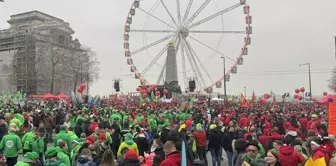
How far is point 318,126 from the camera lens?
12133 millimetres

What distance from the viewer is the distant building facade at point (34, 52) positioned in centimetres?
6450

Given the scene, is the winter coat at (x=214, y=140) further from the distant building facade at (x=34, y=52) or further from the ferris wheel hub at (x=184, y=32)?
the distant building facade at (x=34, y=52)

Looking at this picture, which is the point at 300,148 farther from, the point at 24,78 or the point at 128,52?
the point at 24,78

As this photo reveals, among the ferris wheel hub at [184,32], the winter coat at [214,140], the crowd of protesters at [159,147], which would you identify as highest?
the ferris wheel hub at [184,32]

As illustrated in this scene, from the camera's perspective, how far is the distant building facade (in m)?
64.5

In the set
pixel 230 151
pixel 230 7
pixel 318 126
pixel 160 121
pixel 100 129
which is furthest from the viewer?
pixel 230 7

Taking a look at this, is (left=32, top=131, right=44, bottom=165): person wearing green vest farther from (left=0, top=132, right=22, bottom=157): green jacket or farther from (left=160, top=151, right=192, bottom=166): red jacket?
(left=160, top=151, right=192, bottom=166): red jacket

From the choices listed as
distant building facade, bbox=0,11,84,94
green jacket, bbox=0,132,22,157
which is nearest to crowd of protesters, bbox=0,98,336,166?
green jacket, bbox=0,132,22,157

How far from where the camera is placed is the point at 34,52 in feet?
218

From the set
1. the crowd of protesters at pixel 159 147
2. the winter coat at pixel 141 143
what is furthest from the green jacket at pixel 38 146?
the winter coat at pixel 141 143

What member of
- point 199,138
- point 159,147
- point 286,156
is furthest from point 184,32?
point 286,156

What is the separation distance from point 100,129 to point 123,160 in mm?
4181

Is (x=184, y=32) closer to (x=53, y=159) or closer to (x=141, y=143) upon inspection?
(x=141, y=143)

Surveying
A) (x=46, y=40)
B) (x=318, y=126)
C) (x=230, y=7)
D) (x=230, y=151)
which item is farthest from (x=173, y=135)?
(x=46, y=40)
